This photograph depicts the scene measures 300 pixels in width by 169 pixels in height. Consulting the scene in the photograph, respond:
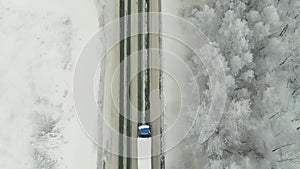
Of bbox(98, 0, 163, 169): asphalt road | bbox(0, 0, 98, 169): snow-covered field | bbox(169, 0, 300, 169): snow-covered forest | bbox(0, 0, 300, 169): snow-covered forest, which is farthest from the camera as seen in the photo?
bbox(98, 0, 163, 169): asphalt road

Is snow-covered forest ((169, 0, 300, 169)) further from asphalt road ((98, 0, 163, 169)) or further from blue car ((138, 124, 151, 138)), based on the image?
asphalt road ((98, 0, 163, 169))

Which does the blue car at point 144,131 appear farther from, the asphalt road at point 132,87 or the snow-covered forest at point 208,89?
the snow-covered forest at point 208,89

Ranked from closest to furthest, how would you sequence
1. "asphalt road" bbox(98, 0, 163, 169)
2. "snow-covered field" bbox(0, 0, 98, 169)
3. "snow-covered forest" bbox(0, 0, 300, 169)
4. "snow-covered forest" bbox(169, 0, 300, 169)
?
"snow-covered forest" bbox(169, 0, 300, 169)
"snow-covered forest" bbox(0, 0, 300, 169)
"snow-covered field" bbox(0, 0, 98, 169)
"asphalt road" bbox(98, 0, 163, 169)

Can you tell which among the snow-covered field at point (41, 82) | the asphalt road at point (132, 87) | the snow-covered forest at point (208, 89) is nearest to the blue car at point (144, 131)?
the asphalt road at point (132, 87)

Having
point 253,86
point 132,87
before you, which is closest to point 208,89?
point 253,86

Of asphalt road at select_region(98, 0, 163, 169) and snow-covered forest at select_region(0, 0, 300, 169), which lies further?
asphalt road at select_region(98, 0, 163, 169)

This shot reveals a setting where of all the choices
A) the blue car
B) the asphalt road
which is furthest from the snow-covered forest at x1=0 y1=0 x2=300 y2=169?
the blue car

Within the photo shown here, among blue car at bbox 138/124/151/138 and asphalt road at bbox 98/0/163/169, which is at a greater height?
asphalt road at bbox 98/0/163/169

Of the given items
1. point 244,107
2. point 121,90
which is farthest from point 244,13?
point 121,90

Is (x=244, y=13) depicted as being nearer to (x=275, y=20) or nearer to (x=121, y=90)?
(x=275, y=20)
